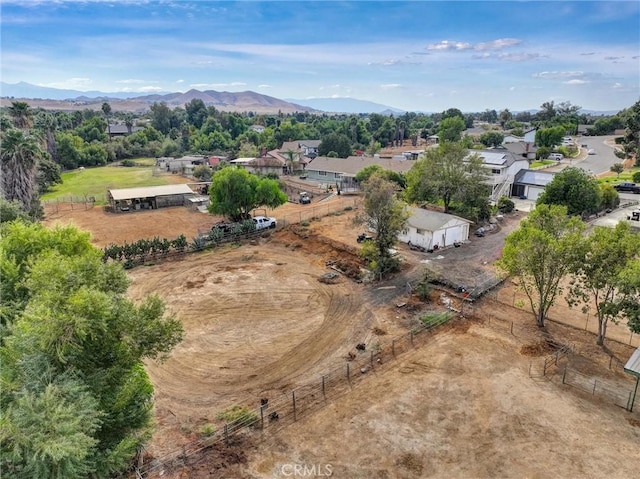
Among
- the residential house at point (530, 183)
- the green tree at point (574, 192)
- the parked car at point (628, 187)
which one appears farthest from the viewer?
the parked car at point (628, 187)

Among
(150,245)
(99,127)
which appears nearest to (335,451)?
(150,245)

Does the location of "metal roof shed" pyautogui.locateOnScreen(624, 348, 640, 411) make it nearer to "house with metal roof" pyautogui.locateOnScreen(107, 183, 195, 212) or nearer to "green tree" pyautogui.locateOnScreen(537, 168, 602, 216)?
"green tree" pyautogui.locateOnScreen(537, 168, 602, 216)

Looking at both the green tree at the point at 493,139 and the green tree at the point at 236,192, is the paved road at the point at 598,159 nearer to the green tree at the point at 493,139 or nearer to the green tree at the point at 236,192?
the green tree at the point at 493,139

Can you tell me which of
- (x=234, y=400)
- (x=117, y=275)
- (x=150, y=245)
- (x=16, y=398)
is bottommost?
(x=234, y=400)

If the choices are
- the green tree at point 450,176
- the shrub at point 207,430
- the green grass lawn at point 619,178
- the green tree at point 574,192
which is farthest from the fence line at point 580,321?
the green grass lawn at point 619,178

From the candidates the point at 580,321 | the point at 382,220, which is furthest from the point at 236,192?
the point at 580,321

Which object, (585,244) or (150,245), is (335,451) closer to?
(585,244)
